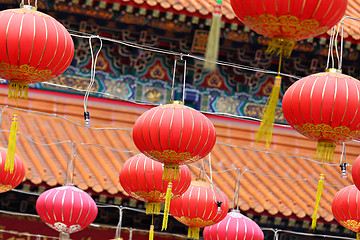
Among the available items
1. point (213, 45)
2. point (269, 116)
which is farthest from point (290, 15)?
point (269, 116)

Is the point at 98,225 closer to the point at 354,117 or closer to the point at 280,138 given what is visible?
the point at 280,138

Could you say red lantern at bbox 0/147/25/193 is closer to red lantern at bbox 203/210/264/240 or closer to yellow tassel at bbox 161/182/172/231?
yellow tassel at bbox 161/182/172/231

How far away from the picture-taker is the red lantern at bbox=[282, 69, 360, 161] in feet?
20.9

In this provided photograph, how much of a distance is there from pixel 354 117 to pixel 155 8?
4.36 meters

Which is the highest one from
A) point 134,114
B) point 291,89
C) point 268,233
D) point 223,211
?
point 291,89

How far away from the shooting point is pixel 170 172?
279 inches

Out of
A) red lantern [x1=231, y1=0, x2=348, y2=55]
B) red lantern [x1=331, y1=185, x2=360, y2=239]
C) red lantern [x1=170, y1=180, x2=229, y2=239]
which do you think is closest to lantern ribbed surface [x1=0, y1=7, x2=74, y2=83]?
red lantern [x1=231, y1=0, x2=348, y2=55]

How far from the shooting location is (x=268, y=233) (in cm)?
1059

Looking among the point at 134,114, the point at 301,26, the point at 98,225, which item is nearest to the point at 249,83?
the point at 134,114

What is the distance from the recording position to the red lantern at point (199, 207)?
26.8 ft

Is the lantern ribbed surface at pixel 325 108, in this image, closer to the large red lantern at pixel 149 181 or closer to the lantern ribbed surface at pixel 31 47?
the large red lantern at pixel 149 181

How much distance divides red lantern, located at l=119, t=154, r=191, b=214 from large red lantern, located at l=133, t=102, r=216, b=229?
698 millimetres

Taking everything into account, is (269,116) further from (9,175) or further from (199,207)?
(9,175)

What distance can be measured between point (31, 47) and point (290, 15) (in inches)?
81.0
